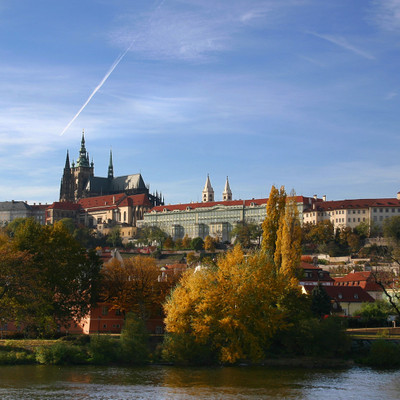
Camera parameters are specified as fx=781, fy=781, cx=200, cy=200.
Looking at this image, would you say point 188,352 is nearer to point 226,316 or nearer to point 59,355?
point 226,316

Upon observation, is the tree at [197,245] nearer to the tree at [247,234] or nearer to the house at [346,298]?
the tree at [247,234]

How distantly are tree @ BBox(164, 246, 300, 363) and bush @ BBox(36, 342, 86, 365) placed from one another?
548cm

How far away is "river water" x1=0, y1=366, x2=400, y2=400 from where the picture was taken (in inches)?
1478

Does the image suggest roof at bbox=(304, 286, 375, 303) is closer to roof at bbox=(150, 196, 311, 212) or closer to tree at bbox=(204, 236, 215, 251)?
tree at bbox=(204, 236, 215, 251)

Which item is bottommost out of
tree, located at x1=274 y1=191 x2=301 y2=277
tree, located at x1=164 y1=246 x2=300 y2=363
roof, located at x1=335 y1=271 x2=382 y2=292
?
tree, located at x1=164 y1=246 x2=300 y2=363

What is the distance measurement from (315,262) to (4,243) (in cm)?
6401

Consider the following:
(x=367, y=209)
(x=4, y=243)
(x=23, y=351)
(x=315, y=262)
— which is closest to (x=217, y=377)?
(x=23, y=351)

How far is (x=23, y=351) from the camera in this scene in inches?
1933

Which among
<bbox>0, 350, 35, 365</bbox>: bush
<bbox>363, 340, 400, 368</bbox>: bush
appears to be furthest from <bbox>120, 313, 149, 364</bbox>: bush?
<bbox>363, 340, 400, 368</bbox>: bush

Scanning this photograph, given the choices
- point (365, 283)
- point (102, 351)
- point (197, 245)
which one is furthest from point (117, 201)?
point (102, 351)

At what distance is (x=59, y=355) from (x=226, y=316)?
416 inches

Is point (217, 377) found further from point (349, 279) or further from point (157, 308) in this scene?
point (349, 279)

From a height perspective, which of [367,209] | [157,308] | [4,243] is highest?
[367,209]

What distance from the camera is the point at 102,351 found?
4816 centimetres
